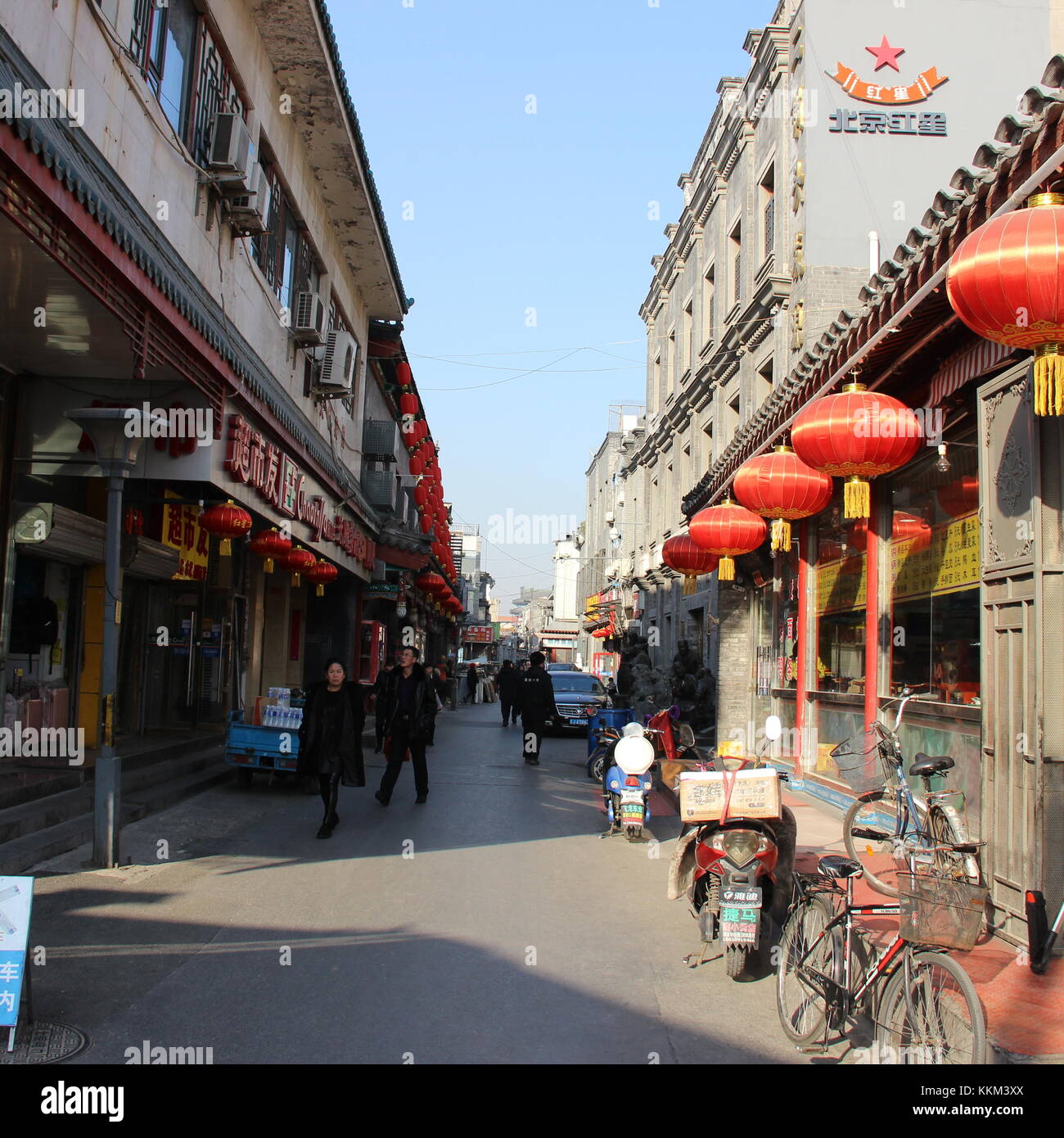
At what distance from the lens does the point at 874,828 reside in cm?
913

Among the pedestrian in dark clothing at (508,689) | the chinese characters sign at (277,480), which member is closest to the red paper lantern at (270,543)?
the chinese characters sign at (277,480)

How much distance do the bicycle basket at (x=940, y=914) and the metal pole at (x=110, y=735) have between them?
5.97m

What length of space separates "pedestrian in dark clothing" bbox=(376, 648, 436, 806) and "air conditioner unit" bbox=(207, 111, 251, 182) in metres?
5.62

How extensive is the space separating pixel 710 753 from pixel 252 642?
1105cm

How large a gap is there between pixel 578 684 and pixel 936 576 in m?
17.6

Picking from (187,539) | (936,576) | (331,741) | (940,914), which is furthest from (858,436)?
(187,539)

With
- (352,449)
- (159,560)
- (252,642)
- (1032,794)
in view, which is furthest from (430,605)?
(1032,794)

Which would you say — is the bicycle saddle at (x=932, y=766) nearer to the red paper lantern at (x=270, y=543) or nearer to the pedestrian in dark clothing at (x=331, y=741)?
the pedestrian in dark clothing at (x=331, y=741)

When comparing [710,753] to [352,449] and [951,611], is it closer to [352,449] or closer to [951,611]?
[951,611]

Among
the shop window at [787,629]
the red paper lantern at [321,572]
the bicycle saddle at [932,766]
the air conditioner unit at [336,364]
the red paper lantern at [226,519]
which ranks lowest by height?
the bicycle saddle at [932,766]

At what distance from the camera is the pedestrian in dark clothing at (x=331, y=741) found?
10.0 meters

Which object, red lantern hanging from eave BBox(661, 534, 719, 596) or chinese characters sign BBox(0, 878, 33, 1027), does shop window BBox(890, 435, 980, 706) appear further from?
chinese characters sign BBox(0, 878, 33, 1027)

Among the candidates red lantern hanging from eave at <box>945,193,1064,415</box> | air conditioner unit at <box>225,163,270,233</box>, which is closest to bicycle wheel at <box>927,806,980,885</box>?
red lantern hanging from eave at <box>945,193,1064,415</box>

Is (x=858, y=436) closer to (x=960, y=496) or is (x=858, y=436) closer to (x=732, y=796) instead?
(x=960, y=496)
